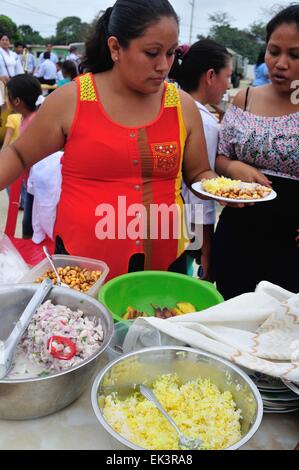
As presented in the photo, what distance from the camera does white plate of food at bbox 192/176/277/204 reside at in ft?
5.03

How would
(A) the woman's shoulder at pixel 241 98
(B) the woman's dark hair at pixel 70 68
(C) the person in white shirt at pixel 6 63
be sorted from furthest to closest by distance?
(C) the person in white shirt at pixel 6 63
(B) the woman's dark hair at pixel 70 68
(A) the woman's shoulder at pixel 241 98

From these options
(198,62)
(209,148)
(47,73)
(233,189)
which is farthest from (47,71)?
(233,189)

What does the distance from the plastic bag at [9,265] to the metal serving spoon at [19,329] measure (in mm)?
272

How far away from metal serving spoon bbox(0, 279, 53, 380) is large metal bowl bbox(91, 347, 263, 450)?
216 millimetres

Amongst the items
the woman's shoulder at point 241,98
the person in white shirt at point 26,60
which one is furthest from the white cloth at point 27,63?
the woman's shoulder at point 241,98

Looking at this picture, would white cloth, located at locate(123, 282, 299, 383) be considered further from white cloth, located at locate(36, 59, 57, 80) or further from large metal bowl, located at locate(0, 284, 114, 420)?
white cloth, located at locate(36, 59, 57, 80)

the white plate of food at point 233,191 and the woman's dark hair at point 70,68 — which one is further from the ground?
the woman's dark hair at point 70,68

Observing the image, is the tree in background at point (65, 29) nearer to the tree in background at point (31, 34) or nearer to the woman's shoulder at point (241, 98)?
the tree in background at point (31, 34)

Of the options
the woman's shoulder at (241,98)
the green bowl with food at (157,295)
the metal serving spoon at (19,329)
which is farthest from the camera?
the woman's shoulder at (241,98)

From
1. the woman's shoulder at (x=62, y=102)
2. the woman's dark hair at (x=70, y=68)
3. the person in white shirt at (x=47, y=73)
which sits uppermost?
the woman's shoulder at (x=62, y=102)

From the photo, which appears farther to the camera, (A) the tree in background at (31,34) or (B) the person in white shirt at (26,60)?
(A) the tree in background at (31,34)

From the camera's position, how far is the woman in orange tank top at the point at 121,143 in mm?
1416

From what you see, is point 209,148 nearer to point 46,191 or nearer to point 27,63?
point 46,191
